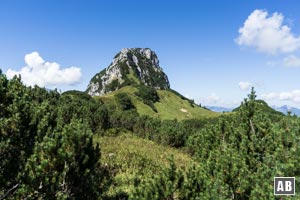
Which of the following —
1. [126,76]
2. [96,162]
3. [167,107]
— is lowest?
[96,162]

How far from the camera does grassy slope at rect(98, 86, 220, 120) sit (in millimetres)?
119775

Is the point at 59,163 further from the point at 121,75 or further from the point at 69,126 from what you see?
the point at 121,75

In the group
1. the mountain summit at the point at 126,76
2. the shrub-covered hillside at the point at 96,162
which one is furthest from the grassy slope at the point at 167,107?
the shrub-covered hillside at the point at 96,162

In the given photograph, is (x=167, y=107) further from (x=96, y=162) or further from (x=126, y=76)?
(x=96, y=162)

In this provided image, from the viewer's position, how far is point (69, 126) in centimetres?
1331

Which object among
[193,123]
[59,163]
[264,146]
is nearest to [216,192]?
[264,146]

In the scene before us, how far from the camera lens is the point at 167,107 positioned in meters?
135

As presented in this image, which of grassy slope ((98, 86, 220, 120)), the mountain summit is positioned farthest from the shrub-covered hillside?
the mountain summit

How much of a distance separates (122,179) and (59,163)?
12.4m

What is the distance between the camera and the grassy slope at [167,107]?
120 m

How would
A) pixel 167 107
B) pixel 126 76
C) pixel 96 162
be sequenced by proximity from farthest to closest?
pixel 126 76 < pixel 167 107 < pixel 96 162

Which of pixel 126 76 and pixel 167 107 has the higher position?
pixel 126 76

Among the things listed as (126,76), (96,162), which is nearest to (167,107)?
(126,76)

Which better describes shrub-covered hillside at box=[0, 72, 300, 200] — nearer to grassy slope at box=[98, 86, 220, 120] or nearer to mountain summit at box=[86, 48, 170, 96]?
grassy slope at box=[98, 86, 220, 120]
